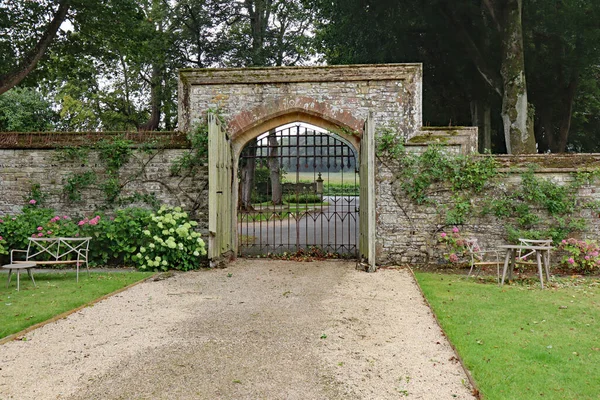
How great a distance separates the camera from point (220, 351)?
4.40m

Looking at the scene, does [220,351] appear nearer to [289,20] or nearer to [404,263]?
[404,263]

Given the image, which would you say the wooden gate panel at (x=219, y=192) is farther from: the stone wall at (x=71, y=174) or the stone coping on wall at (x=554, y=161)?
the stone coping on wall at (x=554, y=161)

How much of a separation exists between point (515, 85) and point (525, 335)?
31.5ft

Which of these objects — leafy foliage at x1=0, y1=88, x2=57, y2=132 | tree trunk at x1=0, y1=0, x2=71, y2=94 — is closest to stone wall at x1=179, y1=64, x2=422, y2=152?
tree trunk at x1=0, y1=0, x2=71, y2=94

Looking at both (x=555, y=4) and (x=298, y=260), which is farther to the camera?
(x=555, y=4)

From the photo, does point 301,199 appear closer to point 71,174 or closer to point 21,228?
point 71,174

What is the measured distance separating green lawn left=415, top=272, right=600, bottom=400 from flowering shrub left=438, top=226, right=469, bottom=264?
1.53m

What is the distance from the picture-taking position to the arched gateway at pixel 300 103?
372 inches

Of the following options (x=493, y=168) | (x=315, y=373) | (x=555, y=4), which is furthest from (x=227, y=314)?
(x=555, y=4)

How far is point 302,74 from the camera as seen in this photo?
965 cm

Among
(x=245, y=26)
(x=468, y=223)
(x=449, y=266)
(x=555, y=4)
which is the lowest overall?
(x=449, y=266)

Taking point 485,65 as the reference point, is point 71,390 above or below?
below

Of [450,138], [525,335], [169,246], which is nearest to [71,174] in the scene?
[169,246]

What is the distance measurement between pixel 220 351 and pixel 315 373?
3.40ft
